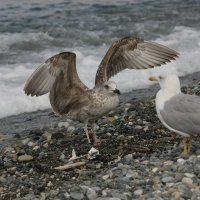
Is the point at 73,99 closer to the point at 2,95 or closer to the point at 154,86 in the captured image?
the point at 2,95

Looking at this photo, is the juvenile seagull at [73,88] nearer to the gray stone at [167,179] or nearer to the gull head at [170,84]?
the gull head at [170,84]

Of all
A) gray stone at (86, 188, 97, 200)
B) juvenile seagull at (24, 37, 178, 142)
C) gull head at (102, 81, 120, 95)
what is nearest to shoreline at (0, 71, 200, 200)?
gray stone at (86, 188, 97, 200)

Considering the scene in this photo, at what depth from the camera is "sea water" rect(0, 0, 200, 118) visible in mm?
11062

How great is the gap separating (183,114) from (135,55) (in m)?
2.42

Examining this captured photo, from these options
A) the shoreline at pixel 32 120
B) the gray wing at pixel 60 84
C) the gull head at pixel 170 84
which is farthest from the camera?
the shoreline at pixel 32 120

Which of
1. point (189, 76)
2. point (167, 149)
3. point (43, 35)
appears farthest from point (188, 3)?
point (167, 149)

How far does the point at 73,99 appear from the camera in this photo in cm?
759

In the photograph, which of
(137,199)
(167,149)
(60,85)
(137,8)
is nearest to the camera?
(137,199)

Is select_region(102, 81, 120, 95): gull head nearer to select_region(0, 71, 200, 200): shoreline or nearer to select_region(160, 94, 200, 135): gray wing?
select_region(0, 71, 200, 200): shoreline

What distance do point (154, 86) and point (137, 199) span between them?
5.81 m

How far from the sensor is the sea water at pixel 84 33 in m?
11.1

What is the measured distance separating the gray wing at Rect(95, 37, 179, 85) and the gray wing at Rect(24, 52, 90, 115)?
0.64 meters

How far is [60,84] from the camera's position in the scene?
7402 millimetres

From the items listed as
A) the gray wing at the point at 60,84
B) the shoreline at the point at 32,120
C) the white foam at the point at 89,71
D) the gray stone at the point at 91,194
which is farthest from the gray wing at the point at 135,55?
the gray stone at the point at 91,194
